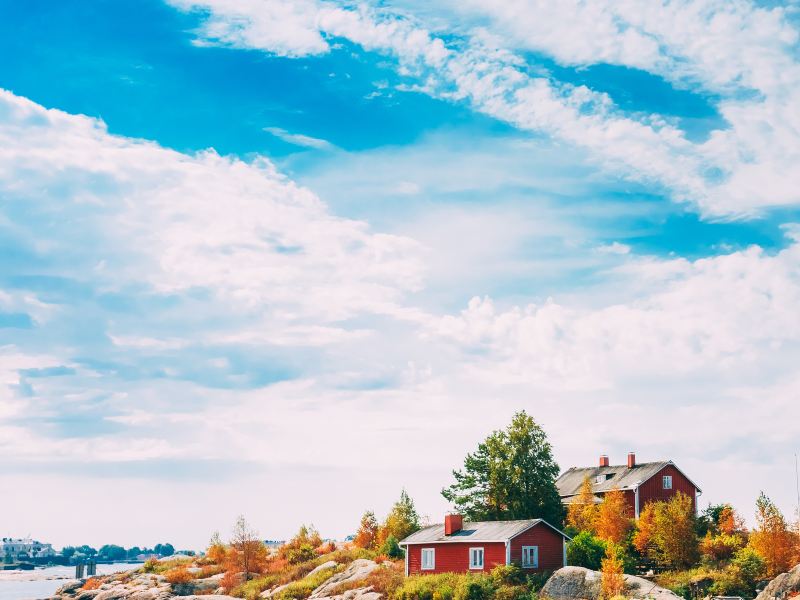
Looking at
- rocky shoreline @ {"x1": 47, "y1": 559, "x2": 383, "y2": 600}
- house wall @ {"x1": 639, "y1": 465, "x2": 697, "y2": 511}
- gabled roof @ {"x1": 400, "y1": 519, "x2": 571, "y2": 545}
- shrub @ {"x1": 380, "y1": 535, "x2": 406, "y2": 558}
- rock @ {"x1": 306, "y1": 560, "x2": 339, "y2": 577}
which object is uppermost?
house wall @ {"x1": 639, "y1": 465, "x2": 697, "y2": 511}

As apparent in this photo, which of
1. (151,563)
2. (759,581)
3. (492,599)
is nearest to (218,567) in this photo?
(151,563)

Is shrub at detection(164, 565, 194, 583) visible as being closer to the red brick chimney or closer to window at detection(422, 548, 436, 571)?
window at detection(422, 548, 436, 571)

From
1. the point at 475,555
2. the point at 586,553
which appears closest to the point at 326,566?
the point at 475,555

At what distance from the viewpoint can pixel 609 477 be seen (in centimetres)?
8112

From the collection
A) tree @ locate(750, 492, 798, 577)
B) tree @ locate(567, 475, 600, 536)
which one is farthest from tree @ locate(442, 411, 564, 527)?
tree @ locate(750, 492, 798, 577)

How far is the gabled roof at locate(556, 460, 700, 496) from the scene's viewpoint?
76.9 metres

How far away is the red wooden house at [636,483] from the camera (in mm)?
75438

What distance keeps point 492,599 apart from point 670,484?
32.8 meters

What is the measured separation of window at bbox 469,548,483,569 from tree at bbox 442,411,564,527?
1104 cm

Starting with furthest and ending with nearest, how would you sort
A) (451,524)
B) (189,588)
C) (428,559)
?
(189,588)
(451,524)
(428,559)

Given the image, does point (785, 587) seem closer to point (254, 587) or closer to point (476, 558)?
point (476, 558)

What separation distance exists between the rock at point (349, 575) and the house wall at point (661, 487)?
83.2 ft

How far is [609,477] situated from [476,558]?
2762 centimetres

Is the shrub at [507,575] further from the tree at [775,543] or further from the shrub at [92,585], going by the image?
the shrub at [92,585]
